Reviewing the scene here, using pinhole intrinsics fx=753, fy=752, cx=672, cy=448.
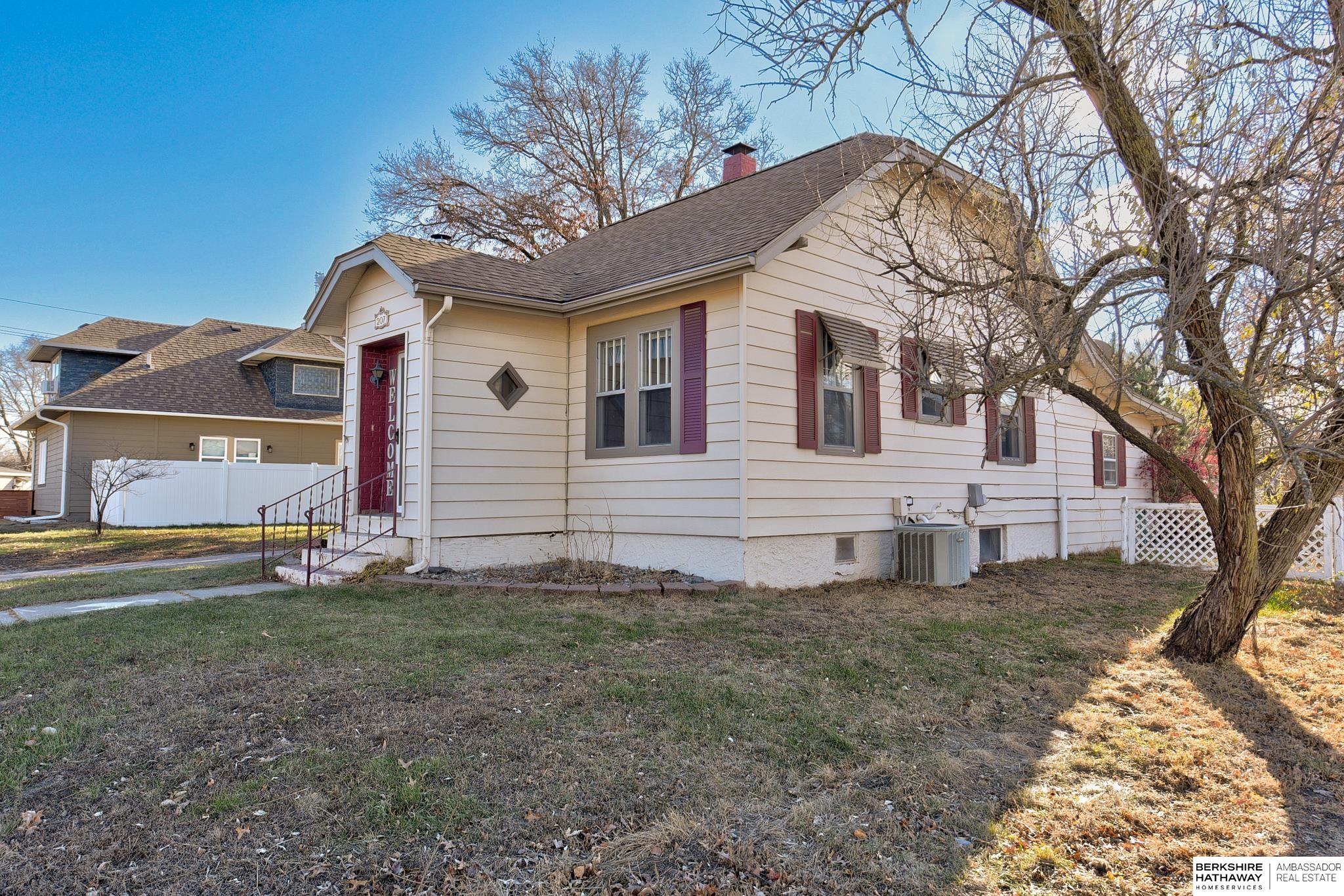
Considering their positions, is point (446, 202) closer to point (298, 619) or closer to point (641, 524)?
point (641, 524)

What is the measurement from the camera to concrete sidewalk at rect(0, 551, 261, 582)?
9625mm

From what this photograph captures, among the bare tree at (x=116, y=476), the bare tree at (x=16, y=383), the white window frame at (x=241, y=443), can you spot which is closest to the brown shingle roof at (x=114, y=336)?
the white window frame at (x=241, y=443)

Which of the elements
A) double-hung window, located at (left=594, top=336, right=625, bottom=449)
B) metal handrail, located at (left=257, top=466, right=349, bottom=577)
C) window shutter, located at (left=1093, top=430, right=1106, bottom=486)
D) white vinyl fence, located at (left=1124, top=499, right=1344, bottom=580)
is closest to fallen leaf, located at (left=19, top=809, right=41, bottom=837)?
metal handrail, located at (left=257, top=466, right=349, bottom=577)

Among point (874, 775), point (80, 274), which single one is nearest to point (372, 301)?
point (874, 775)

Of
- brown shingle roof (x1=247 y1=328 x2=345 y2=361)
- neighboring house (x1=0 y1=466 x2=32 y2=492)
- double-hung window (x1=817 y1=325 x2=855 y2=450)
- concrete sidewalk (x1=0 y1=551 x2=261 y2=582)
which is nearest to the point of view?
double-hung window (x1=817 y1=325 x2=855 y2=450)

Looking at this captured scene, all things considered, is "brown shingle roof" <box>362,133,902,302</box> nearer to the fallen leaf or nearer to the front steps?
the front steps

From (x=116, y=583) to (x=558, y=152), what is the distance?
16.1 metres

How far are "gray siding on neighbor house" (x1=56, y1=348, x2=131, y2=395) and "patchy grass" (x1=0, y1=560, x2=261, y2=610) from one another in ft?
51.0

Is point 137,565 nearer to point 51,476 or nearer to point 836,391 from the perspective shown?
point 836,391

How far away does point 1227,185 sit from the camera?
406 cm

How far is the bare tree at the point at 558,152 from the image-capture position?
20.4m

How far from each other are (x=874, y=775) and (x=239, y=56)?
19.1m

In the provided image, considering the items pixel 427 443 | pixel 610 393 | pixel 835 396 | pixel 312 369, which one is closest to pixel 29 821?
pixel 427 443

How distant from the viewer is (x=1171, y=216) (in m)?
4.31
